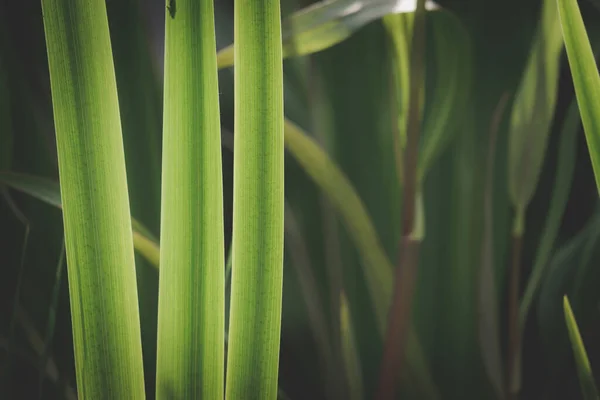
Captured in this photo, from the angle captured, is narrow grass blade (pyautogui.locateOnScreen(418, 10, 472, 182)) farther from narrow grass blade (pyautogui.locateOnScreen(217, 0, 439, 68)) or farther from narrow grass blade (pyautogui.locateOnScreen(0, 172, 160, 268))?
narrow grass blade (pyautogui.locateOnScreen(0, 172, 160, 268))

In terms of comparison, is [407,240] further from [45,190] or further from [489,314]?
[45,190]

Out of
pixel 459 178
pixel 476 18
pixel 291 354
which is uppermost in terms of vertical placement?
pixel 476 18

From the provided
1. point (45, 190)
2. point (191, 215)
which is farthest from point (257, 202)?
point (45, 190)

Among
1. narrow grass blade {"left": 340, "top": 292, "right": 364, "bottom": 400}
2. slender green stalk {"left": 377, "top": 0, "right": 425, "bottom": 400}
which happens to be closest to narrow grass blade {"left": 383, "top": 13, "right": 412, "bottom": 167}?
slender green stalk {"left": 377, "top": 0, "right": 425, "bottom": 400}

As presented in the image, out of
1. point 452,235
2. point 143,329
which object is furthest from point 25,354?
point 452,235

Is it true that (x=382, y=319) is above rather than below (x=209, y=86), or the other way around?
below

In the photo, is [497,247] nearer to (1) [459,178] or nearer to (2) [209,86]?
(1) [459,178]
